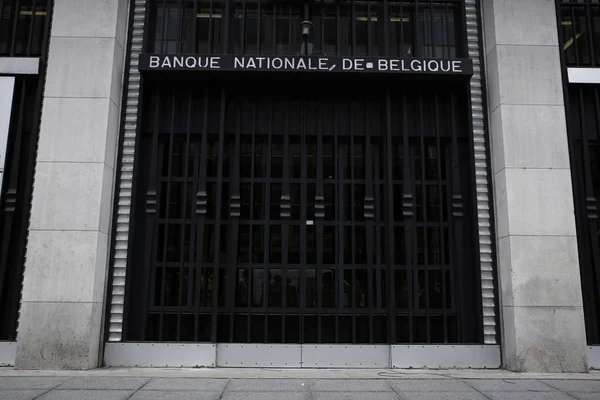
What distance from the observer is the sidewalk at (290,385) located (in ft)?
24.8

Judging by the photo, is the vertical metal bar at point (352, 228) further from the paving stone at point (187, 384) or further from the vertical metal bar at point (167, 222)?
the vertical metal bar at point (167, 222)

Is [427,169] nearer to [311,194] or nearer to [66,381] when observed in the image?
[311,194]

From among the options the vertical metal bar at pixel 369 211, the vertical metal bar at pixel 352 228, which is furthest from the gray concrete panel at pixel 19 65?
the vertical metal bar at pixel 369 211

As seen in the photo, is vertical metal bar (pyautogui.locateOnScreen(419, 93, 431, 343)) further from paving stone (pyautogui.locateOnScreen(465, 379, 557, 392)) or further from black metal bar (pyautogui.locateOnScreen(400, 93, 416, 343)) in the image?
paving stone (pyautogui.locateOnScreen(465, 379, 557, 392))

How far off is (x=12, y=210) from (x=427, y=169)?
886 cm

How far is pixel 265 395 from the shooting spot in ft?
24.9

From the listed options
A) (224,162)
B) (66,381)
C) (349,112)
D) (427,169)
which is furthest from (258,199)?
(66,381)

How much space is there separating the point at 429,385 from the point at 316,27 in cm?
803

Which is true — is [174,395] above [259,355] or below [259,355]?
below

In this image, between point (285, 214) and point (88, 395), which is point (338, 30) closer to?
point (285, 214)

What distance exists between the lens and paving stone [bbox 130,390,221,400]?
7.34 meters

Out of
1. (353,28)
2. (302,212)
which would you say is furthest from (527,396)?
(353,28)

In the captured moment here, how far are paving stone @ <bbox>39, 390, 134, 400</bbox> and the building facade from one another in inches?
81.9

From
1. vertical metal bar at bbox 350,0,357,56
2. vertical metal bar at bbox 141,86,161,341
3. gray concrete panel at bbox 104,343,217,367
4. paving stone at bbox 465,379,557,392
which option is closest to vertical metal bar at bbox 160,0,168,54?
vertical metal bar at bbox 141,86,161,341
